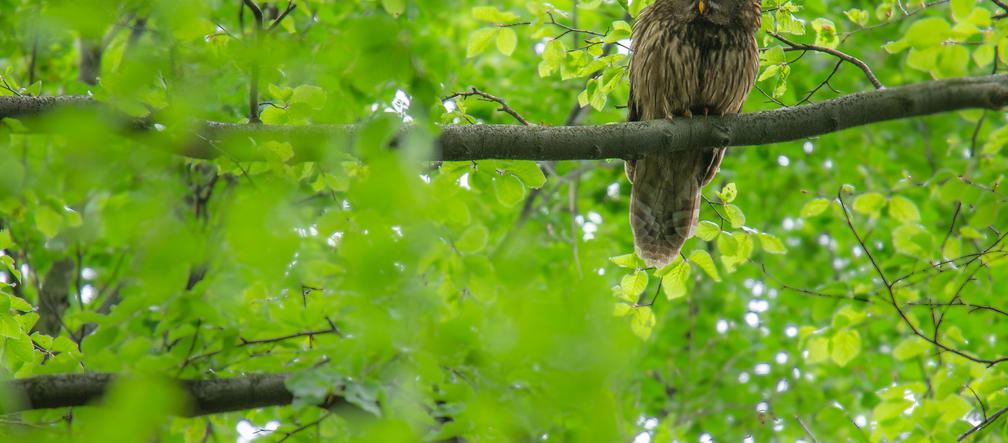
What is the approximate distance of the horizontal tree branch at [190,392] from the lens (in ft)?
8.61

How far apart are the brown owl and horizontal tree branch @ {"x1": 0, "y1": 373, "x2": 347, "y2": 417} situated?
6.39 feet

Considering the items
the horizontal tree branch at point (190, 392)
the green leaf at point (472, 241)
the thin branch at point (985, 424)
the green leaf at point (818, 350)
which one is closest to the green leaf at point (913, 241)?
the green leaf at point (818, 350)

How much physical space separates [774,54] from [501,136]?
3.94 feet

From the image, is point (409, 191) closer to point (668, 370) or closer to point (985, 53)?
point (985, 53)

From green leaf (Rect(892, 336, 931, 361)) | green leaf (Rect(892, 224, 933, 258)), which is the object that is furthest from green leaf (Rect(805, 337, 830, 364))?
green leaf (Rect(892, 224, 933, 258))

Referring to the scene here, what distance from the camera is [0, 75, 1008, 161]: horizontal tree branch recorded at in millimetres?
2332

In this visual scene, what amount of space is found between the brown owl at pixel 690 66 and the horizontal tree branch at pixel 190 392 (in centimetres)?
195

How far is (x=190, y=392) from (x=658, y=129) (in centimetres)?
183

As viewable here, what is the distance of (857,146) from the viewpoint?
7324 millimetres

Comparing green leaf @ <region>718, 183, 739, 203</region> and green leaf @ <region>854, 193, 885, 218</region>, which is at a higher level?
green leaf @ <region>718, 183, 739, 203</region>

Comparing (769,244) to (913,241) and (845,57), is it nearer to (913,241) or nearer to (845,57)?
(913,241)

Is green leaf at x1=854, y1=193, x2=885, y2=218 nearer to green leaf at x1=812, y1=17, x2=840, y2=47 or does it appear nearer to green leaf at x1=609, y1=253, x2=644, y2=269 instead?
green leaf at x1=812, y1=17, x2=840, y2=47

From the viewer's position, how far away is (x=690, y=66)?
12.7 feet

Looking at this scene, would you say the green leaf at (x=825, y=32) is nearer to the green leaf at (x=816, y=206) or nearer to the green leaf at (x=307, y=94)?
the green leaf at (x=816, y=206)
